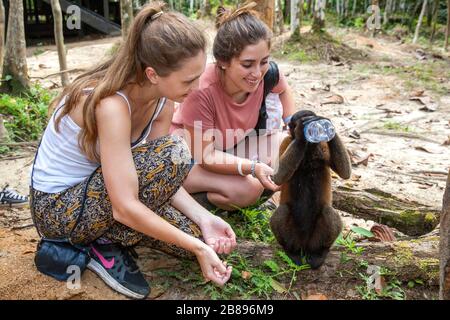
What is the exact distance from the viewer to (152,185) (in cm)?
256

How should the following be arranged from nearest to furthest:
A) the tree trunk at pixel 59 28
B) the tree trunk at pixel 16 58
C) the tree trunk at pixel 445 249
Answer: the tree trunk at pixel 445 249, the tree trunk at pixel 16 58, the tree trunk at pixel 59 28

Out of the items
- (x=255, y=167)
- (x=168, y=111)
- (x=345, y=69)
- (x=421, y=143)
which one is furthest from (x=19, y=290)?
(x=345, y=69)

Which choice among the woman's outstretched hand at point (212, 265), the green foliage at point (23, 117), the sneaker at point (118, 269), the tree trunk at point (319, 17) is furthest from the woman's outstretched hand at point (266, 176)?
the tree trunk at point (319, 17)

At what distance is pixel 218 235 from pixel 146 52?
3.70ft

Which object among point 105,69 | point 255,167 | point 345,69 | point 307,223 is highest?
point 105,69

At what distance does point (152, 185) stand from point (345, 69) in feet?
31.0

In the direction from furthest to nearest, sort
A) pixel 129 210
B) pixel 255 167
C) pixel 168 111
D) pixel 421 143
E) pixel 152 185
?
pixel 421 143
pixel 255 167
pixel 168 111
pixel 152 185
pixel 129 210

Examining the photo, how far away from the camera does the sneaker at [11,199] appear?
3916 mm

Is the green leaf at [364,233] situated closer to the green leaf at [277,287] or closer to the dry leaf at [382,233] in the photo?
the dry leaf at [382,233]

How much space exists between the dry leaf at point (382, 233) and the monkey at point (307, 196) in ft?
2.31

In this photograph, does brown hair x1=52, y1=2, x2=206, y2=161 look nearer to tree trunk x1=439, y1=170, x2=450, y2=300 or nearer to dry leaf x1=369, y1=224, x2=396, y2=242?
tree trunk x1=439, y1=170, x2=450, y2=300

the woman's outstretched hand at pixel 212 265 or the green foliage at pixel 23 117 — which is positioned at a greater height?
the woman's outstretched hand at pixel 212 265

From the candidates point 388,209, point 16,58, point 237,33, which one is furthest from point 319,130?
point 16,58
